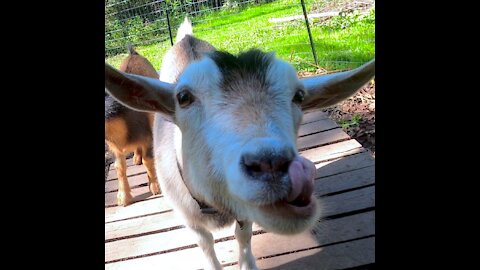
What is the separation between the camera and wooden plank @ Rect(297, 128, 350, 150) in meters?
4.68

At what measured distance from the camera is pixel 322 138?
4.75m

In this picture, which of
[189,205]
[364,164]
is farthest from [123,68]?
[364,164]

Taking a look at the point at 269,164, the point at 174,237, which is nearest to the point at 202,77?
the point at 269,164

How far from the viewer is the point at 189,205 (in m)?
2.81

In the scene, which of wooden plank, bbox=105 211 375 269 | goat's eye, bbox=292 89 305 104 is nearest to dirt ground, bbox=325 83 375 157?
wooden plank, bbox=105 211 375 269

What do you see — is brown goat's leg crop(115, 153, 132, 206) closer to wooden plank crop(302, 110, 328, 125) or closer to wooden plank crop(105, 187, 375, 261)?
wooden plank crop(105, 187, 375, 261)

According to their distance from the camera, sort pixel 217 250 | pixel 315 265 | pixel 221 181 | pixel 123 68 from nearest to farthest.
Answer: pixel 221 181 < pixel 315 265 < pixel 217 250 < pixel 123 68

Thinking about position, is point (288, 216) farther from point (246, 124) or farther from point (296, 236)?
point (296, 236)

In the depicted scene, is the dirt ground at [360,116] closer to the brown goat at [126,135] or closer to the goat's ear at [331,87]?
the brown goat at [126,135]
